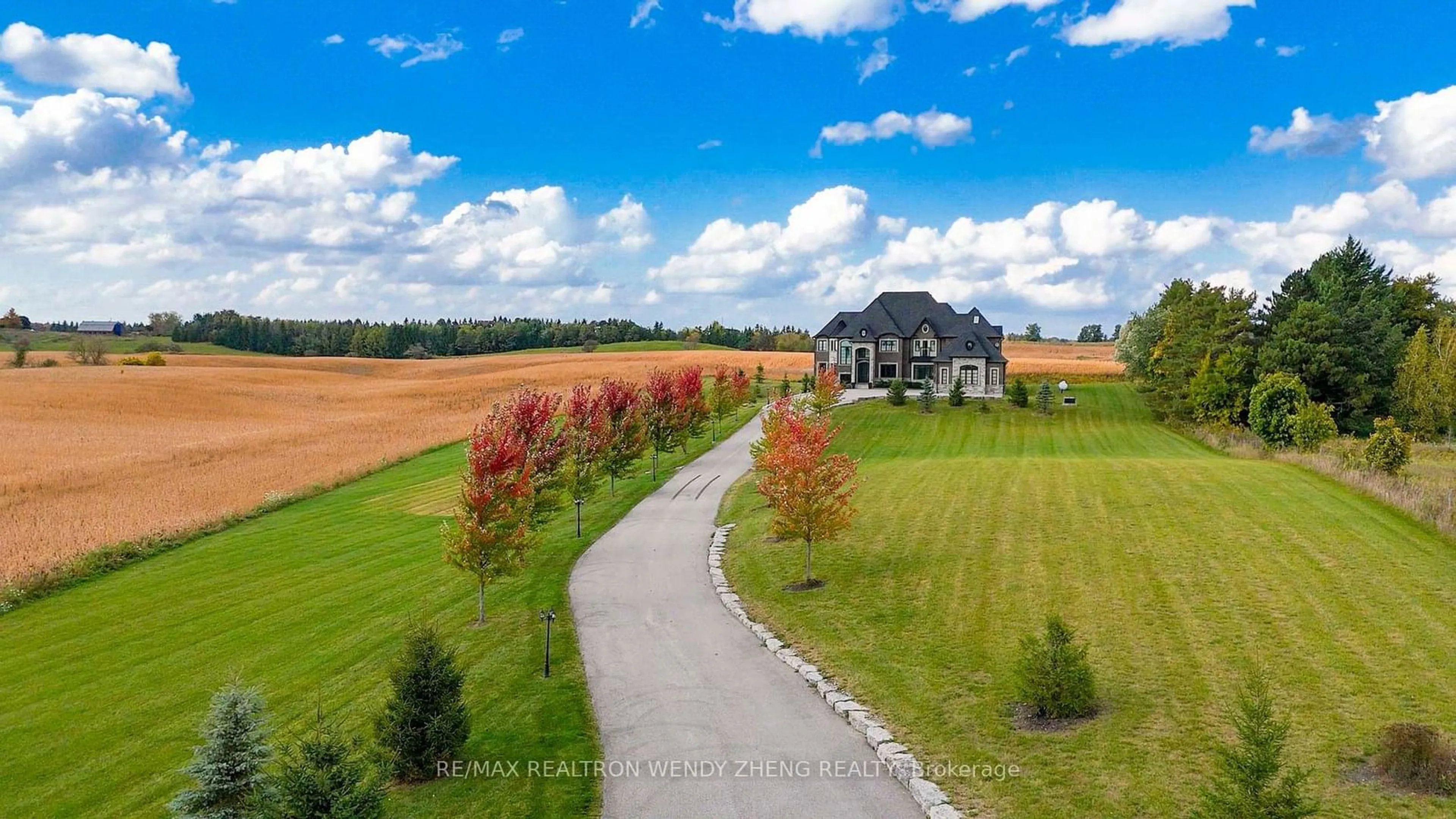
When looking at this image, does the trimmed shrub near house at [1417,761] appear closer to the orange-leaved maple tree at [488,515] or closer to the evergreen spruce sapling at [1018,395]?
the orange-leaved maple tree at [488,515]

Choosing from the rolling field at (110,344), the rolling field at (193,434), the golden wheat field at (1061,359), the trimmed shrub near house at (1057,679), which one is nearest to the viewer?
the trimmed shrub near house at (1057,679)

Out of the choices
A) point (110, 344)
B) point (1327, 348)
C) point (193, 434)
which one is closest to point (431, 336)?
point (110, 344)

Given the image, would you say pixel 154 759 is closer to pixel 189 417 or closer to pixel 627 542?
pixel 627 542

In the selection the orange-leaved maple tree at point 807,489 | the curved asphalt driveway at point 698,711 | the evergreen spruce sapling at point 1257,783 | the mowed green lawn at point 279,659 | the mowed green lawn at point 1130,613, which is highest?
the orange-leaved maple tree at point 807,489

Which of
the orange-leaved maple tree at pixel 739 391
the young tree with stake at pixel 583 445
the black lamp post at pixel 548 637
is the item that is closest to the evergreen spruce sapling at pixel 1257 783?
the black lamp post at pixel 548 637

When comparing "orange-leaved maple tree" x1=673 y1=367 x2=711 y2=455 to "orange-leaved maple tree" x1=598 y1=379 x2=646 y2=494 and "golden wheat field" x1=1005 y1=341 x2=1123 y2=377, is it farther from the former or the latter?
"golden wheat field" x1=1005 y1=341 x2=1123 y2=377

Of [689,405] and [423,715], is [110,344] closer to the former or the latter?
[689,405]
